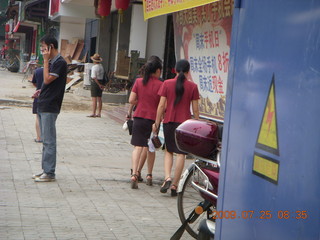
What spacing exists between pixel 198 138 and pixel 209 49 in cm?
705

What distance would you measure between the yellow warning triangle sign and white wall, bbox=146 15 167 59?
50.7 ft

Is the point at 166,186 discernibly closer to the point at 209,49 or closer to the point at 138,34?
the point at 209,49

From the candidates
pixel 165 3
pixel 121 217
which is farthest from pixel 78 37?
pixel 121 217

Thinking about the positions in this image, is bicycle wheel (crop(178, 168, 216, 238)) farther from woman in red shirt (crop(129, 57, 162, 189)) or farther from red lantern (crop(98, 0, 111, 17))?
red lantern (crop(98, 0, 111, 17))

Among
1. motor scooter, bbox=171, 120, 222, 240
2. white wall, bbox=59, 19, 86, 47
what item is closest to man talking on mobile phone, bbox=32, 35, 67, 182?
motor scooter, bbox=171, 120, 222, 240

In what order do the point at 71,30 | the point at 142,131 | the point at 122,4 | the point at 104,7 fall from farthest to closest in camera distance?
the point at 71,30
the point at 104,7
the point at 122,4
the point at 142,131

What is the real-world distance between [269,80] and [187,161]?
828cm

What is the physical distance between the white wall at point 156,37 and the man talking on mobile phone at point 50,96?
402 inches

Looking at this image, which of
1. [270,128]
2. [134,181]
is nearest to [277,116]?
[270,128]

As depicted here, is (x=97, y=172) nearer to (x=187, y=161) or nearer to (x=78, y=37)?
(x=187, y=161)

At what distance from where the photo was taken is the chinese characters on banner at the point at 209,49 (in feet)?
35.6

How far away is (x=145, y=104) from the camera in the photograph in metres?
8.06

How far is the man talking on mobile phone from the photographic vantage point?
309 inches

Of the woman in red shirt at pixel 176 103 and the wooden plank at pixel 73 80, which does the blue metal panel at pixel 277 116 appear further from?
the wooden plank at pixel 73 80
